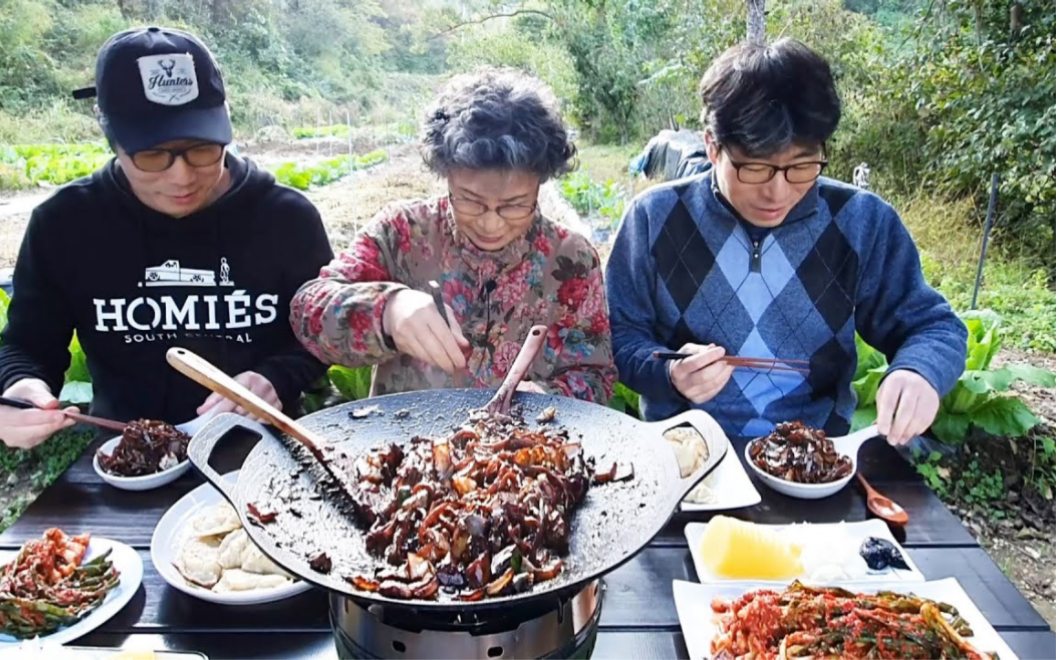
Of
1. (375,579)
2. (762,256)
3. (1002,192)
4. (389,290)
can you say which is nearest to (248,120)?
(389,290)

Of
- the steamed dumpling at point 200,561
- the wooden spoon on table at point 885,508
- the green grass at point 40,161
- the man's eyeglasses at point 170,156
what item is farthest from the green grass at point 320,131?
the wooden spoon on table at point 885,508

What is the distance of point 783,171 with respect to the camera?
6.84ft

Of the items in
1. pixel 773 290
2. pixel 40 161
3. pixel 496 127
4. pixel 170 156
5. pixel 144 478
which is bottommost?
pixel 144 478

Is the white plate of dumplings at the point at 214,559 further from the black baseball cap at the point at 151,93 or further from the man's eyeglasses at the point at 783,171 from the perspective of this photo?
the man's eyeglasses at the point at 783,171

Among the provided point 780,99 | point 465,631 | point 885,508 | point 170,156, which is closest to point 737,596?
point 885,508

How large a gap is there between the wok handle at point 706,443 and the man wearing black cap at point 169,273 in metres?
1.46

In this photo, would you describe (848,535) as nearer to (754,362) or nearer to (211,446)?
(754,362)

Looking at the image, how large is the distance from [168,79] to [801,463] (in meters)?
2.04

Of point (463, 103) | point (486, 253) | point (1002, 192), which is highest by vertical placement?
point (463, 103)

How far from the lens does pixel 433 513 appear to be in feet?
3.71

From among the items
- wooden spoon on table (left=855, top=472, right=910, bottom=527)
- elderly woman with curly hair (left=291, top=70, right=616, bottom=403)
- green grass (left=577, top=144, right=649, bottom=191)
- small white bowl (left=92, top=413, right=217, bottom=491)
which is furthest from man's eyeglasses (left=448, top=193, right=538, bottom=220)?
green grass (left=577, top=144, right=649, bottom=191)

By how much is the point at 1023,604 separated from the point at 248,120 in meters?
2.66

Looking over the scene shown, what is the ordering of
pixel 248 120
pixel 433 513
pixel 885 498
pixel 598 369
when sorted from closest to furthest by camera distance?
pixel 433 513 < pixel 885 498 < pixel 598 369 < pixel 248 120

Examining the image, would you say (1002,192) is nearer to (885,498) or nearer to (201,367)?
(885,498)
